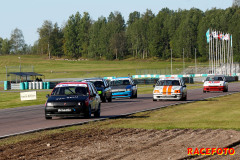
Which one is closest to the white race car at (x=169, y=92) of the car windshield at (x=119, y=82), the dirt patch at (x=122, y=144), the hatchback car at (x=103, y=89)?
the hatchback car at (x=103, y=89)

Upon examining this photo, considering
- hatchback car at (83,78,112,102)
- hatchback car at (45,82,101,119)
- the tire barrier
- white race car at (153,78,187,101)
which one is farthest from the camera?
the tire barrier

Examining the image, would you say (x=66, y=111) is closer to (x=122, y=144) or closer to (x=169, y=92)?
(x=122, y=144)

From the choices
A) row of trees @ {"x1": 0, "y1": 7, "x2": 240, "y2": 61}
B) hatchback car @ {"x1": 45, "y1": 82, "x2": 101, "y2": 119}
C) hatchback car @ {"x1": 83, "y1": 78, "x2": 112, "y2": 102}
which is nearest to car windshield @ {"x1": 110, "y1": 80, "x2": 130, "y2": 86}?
hatchback car @ {"x1": 83, "y1": 78, "x2": 112, "y2": 102}

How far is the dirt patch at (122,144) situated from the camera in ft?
31.8

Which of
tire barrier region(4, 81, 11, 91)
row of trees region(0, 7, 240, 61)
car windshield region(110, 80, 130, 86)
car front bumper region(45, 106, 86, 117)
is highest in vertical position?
row of trees region(0, 7, 240, 61)

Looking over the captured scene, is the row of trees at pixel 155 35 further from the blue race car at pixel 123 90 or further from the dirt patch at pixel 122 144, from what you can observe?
the dirt patch at pixel 122 144

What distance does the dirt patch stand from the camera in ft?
31.8

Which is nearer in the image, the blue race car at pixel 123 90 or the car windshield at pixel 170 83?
the car windshield at pixel 170 83

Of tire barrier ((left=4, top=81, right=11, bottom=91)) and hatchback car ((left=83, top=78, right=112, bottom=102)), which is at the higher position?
hatchback car ((left=83, top=78, right=112, bottom=102))

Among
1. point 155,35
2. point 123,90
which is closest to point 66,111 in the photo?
point 123,90

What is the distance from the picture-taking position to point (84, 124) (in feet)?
54.5

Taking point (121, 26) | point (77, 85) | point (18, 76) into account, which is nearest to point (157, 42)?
point (121, 26)

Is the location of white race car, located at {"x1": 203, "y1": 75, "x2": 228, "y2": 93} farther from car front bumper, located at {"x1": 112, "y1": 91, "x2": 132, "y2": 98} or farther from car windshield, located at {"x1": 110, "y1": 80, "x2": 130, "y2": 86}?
car front bumper, located at {"x1": 112, "y1": 91, "x2": 132, "y2": 98}

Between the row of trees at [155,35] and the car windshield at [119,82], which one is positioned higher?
the row of trees at [155,35]
